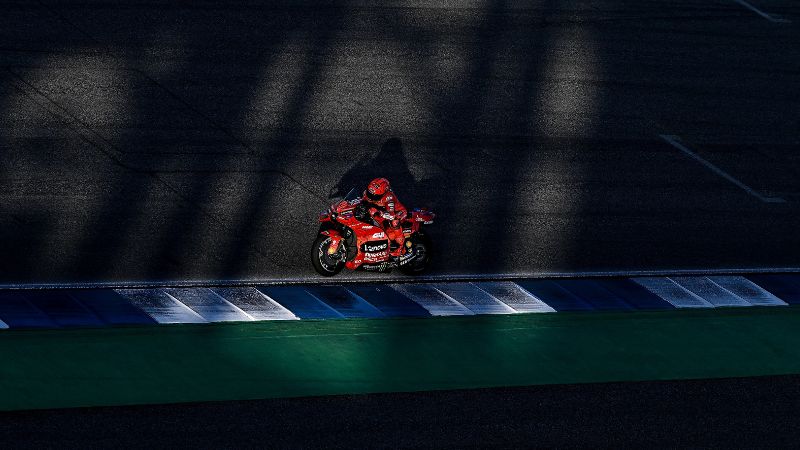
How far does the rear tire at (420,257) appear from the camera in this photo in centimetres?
1777

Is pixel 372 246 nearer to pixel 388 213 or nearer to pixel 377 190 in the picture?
pixel 388 213

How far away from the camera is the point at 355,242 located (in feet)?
57.4

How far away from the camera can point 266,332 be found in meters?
16.0

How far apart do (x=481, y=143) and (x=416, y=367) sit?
693cm

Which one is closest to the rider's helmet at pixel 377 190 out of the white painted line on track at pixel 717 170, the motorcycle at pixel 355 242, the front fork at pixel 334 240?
the motorcycle at pixel 355 242

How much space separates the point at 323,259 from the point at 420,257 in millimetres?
1304

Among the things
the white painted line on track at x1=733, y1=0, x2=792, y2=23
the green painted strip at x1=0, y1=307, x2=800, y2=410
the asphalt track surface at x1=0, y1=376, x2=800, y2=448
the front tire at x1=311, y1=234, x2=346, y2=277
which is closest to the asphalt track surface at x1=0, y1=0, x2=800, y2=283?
the front tire at x1=311, y1=234, x2=346, y2=277

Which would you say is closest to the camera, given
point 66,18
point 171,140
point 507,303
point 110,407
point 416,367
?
point 110,407

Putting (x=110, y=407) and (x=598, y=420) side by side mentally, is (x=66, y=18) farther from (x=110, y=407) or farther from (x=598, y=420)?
(x=598, y=420)

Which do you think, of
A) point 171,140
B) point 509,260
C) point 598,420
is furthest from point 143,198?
point 598,420

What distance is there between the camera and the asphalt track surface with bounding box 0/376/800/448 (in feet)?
45.1

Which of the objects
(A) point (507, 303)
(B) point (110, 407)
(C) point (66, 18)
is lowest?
(B) point (110, 407)

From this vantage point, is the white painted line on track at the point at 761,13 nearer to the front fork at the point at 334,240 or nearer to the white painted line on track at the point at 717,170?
the white painted line on track at the point at 717,170

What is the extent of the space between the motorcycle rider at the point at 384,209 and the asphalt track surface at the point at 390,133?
0.73 m
